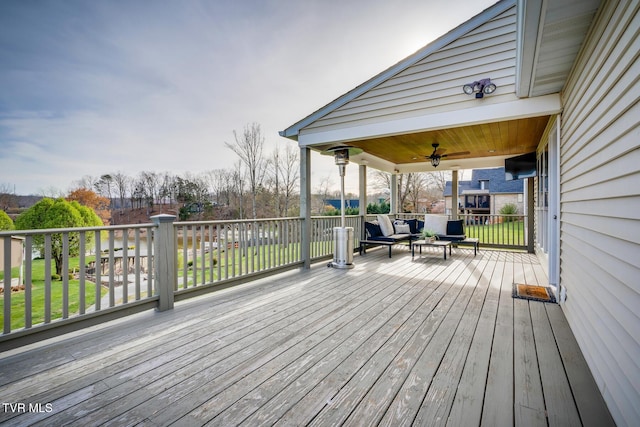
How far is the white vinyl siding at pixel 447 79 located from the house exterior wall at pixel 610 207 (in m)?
1.36

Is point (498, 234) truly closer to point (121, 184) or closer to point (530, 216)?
point (530, 216)

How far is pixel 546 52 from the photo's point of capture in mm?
2299

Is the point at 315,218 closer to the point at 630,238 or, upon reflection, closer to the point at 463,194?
the point at 630,238

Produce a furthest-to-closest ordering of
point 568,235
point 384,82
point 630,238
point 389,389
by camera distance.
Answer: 1. point 384,82
2. point 568,235
3. point 389,389
4. point 630,238

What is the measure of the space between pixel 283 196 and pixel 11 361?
14.7m

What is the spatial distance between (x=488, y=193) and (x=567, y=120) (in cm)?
2293

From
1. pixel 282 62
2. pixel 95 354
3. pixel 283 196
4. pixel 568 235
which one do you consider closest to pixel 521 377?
pixel 568 235

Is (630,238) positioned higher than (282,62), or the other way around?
(282,62)

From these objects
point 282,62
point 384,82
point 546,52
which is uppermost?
point 282,62

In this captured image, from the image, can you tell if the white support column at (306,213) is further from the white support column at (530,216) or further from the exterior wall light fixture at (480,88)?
Result: the white support column at (530,216)

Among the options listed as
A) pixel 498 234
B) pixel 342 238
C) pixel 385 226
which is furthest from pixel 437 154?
pixel 342 238

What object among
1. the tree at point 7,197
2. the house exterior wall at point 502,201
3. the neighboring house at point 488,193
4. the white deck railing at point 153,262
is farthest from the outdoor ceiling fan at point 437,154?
the house exterior wall at point 502,201

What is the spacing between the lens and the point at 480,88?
3.73 meters

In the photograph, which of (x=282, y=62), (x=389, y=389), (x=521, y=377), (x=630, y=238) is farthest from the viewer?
(x=282, y=62)
